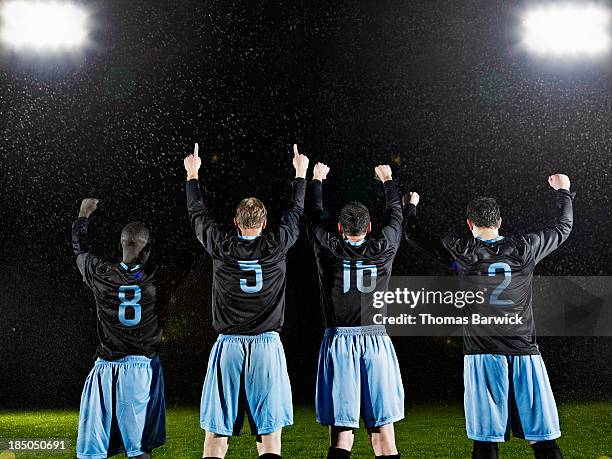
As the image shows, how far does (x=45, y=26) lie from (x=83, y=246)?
464 centimetres

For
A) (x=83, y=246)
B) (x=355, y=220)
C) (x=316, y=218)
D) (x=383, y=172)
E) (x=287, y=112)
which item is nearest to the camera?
(x=355, y=220)

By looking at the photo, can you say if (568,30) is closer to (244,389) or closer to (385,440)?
(385,440)

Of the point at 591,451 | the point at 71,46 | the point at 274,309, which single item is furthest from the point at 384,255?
the point at 71,46

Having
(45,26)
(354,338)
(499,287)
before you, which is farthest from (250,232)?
(45,26)

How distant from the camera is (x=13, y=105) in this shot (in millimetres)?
8055

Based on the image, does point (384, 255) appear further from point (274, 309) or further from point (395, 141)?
point (395, 141)

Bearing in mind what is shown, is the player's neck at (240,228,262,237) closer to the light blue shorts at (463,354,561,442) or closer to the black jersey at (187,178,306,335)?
the black jersey at (187,178,306,335)

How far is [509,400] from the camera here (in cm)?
448

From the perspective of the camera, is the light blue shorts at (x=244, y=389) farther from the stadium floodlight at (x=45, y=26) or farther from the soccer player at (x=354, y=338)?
the stadium floodlight at (x=45, y=26)

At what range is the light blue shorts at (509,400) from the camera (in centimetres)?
437

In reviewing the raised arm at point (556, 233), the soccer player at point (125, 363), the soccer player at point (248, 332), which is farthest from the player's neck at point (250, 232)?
the raised arm at point (556, 233)

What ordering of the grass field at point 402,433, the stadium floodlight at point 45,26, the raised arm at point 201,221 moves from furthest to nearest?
the stadium floodlight at point 45,26 < the grass field at point 402,433 < the raised arm at point 201,221

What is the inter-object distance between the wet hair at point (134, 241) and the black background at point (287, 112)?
12.1 feet

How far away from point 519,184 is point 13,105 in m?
7.28
